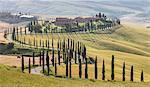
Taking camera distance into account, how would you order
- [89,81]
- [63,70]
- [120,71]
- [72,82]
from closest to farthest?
[72,82] → [89,81] → [63,70] → [120,71]

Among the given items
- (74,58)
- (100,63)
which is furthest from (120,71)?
(74,58)

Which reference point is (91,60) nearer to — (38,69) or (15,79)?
(38,69)

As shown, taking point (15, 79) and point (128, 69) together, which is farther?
point (128, 69)

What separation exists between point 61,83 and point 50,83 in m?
3.68

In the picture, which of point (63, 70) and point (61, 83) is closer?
point (61, 83)

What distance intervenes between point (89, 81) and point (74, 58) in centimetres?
7673

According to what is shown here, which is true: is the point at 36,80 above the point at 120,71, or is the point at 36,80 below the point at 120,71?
above

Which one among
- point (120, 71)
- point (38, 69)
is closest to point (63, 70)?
point (38, 69)

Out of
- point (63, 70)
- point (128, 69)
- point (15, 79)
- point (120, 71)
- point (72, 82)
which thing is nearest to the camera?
point (15, 79)

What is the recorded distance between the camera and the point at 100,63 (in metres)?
181

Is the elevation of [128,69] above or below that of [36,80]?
below

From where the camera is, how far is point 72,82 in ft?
345

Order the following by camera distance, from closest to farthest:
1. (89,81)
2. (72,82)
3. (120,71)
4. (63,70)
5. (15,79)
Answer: (15,79) < (72,82) < (89,81) < (63,70) < (120,71)

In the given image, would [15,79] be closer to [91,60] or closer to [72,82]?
[72,82]
